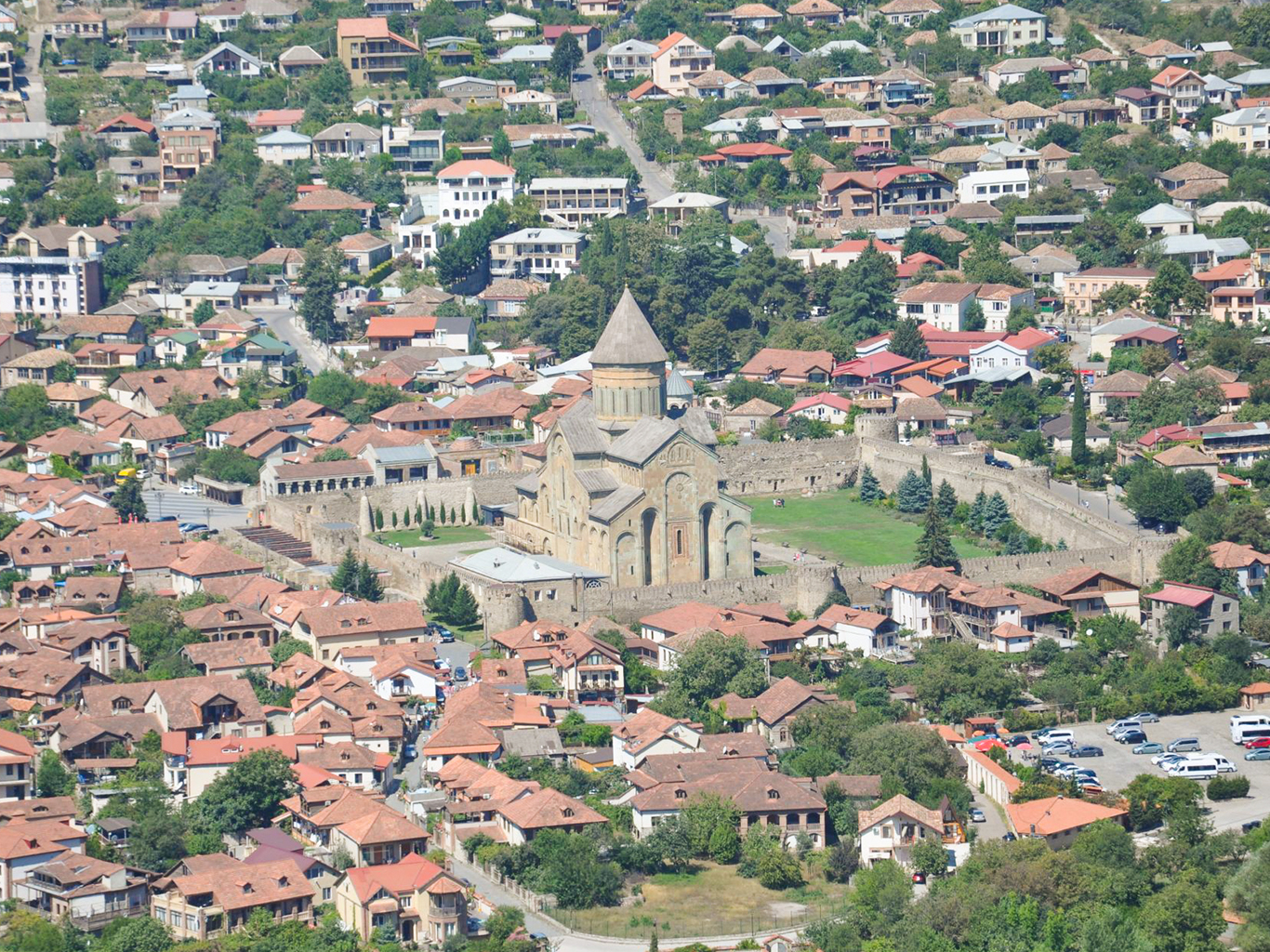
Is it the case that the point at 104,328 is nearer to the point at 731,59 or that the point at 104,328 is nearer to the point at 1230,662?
the point at 731,59

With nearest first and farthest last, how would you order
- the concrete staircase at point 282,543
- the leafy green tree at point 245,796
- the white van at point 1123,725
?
the leafy green tree at point 245,796 → the white van at point 1123,725 → the concrete staircase at point 282,543

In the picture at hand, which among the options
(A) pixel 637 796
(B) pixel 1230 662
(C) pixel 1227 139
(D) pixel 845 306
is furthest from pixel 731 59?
(A) pixel 637 796

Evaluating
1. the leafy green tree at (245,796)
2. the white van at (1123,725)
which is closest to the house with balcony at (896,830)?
the white van at (1123,725)

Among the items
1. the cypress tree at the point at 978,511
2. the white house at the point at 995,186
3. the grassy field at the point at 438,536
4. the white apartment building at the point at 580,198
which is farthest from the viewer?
the white house at the point at 995,186

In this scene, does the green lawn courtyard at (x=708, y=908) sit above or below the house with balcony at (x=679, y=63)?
below

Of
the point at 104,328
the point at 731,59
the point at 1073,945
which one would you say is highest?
the point at 731,59

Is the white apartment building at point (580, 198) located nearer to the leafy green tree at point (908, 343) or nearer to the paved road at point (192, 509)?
the leafy green tree at point (908, 343)

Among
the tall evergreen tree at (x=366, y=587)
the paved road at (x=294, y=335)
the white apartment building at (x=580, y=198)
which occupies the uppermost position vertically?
the white apartment building at (x=580, y=198)

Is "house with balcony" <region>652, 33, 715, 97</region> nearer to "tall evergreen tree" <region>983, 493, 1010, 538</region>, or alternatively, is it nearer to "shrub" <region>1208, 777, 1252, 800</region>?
"tall evergreen tree" <region>983, 493, 1010, 538</region>
